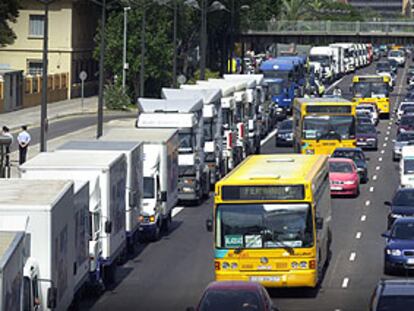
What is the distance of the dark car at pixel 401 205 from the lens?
41.3 metres

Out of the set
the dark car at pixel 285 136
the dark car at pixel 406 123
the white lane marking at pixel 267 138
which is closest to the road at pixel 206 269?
the dark car at pixel 285 136

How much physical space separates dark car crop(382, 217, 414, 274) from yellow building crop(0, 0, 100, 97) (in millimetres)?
70946

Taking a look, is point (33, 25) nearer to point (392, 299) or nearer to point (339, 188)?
point (339, 188)

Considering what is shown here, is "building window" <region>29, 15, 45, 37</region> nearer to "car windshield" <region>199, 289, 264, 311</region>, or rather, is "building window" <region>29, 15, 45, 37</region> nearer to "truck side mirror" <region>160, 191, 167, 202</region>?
"truck side mirror" <region>160, 191, 167, 202</region>

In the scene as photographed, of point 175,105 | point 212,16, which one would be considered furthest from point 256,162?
point 212,16

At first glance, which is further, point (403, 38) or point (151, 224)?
point (403, 38)

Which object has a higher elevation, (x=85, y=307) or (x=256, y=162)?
(x=256, y=162)

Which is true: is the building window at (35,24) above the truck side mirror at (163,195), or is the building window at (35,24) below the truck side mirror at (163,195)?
above

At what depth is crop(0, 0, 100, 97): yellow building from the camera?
10494 cm

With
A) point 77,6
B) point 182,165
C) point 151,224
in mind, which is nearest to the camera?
point 151,224

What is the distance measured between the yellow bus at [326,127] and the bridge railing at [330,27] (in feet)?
231

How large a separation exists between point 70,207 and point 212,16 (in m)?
98.2

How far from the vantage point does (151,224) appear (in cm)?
4056

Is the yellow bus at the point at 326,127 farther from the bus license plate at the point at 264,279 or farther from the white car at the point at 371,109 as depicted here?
the bus license plate at the point at 264,279
